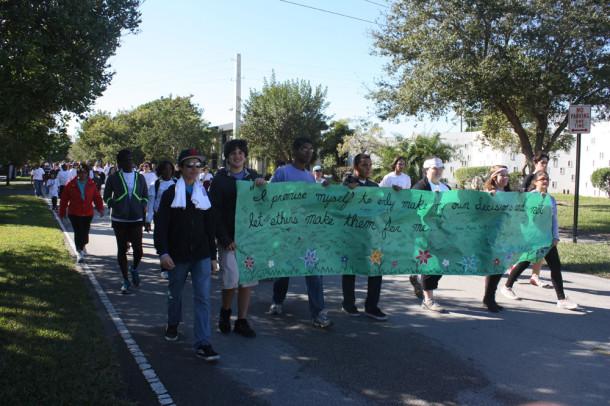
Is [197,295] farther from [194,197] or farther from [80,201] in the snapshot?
[80,201]

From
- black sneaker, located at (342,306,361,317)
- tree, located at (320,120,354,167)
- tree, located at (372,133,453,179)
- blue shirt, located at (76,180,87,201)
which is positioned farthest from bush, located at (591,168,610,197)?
blue shirt, located at (76,180,87,201)

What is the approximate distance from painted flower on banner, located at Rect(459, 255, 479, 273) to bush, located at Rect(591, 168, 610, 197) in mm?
34632

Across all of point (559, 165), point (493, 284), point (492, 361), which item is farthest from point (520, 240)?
point (559, 165)

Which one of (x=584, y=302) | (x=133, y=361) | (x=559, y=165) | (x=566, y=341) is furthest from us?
(x=559, y=165)

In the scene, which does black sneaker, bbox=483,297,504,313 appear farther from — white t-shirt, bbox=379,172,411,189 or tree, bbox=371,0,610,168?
tree, bbox=371,0,610,168

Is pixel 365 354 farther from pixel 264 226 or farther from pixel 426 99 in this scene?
pixel 426 99

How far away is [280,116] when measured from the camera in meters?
44.2

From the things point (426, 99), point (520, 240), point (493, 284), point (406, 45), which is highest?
point (406, 45)

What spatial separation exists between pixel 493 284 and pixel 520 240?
762 mm

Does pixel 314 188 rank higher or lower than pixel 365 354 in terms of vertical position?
higher

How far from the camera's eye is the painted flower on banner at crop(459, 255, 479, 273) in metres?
6.82

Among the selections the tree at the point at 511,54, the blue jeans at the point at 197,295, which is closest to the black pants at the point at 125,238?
the blue jeans at the point at 197,295

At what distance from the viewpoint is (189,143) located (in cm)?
5594

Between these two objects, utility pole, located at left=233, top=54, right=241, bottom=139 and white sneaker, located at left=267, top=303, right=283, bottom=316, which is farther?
utility pole, located at left=233, top=54, right=241, bottom=139
